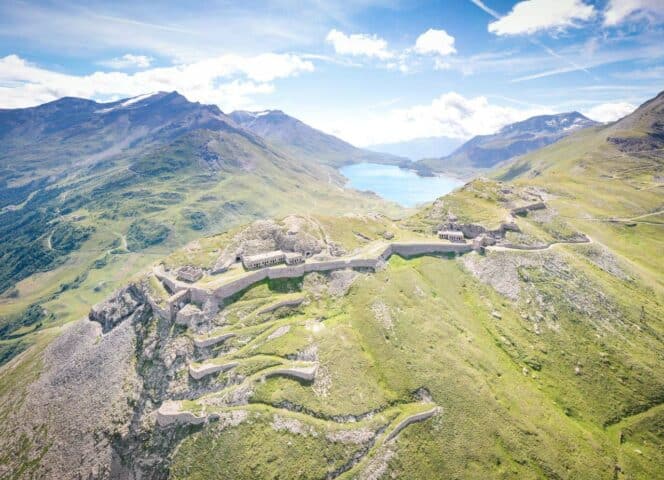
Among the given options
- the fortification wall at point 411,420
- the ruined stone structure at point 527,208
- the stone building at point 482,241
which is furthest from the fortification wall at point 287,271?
the ruined stone structure at point 527,208

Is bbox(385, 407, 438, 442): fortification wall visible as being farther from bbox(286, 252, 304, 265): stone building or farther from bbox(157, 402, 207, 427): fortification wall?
bbox(286, 252, 304, 265): stone building

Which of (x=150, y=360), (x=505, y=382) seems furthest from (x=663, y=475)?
(x=150, y=360)

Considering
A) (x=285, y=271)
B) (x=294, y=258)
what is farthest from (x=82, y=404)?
(x=294, y=258)

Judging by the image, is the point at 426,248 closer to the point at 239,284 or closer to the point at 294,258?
the point at 294,258

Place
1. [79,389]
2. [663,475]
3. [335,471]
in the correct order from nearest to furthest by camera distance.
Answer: [335,471] < [663,475] < [79,389]

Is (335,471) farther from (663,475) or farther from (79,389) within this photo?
(79,389)

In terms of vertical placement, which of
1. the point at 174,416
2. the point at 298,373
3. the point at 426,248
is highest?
the point at 426,248

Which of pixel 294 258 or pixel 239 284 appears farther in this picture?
pixel 294 258

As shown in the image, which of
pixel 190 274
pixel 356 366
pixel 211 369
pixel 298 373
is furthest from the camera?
pixel 190 274
